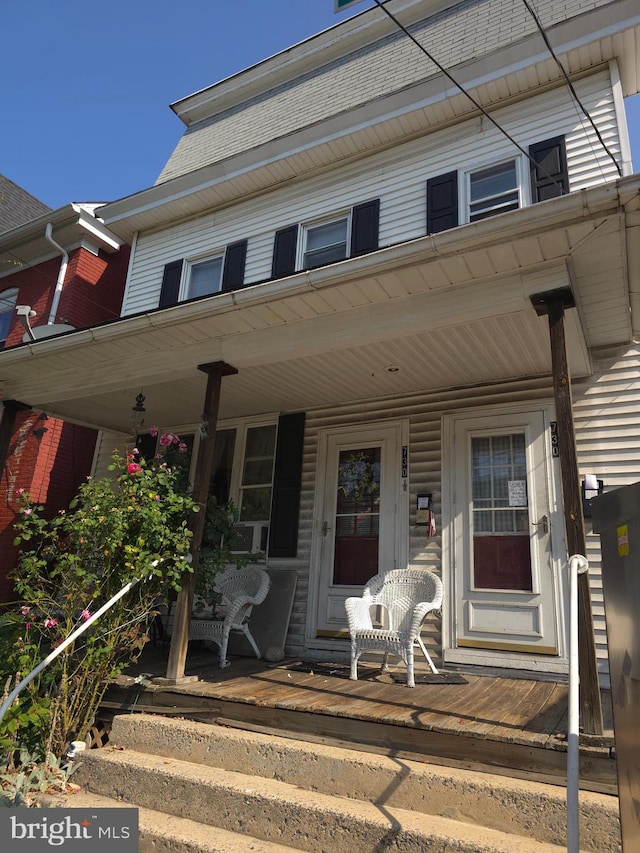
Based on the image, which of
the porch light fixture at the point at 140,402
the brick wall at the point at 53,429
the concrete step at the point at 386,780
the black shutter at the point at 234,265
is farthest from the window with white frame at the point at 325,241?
the concrete step at the point at 386,780

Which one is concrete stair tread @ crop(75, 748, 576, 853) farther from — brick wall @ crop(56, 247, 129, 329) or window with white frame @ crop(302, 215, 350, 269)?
brick wall @ crop(56, 247, 129, 329)

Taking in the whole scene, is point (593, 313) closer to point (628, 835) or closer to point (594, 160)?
point (594, 160)

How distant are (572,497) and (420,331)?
165 centimetres

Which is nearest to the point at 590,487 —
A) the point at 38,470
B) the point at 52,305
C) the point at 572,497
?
the point at 572,497

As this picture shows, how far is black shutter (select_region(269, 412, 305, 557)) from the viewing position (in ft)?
20.3

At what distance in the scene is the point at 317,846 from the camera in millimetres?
2594

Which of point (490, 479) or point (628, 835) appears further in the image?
point (490, 479)

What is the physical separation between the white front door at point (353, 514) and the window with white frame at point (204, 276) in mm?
3159

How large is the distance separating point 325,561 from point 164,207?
19.2 feet

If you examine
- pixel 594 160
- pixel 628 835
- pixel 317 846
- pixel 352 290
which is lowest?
pixel 317 846

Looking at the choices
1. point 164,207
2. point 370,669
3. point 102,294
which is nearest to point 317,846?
point 370,669

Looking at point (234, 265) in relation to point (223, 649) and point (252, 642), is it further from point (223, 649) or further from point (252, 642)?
point (223, 649)

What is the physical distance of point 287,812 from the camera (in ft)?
8.89

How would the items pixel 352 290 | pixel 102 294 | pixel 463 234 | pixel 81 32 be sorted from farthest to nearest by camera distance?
pixel 102 294 → pixel 81 32 → pixel 352 290 → pixel 463 234
